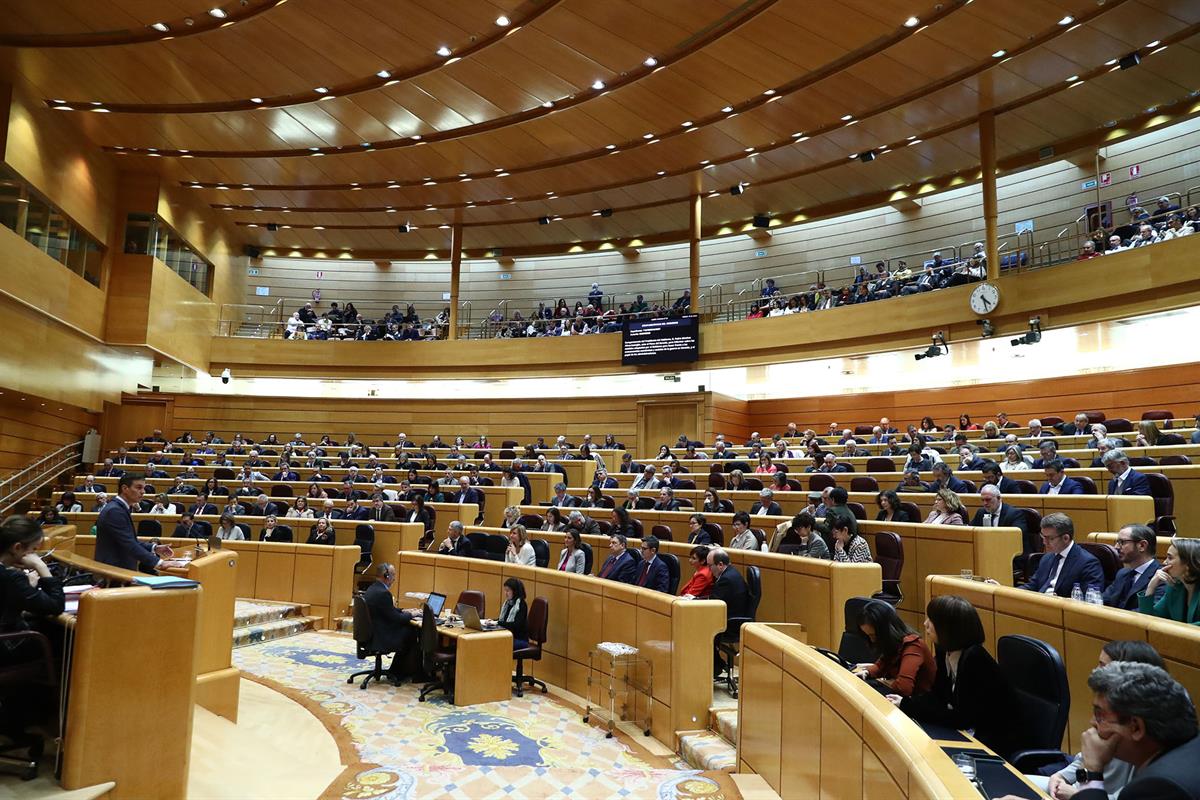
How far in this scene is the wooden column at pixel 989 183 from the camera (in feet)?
43.3

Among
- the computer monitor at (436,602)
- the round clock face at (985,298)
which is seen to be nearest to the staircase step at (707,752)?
the computer monitor at (436,602)

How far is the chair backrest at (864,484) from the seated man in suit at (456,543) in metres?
4.51

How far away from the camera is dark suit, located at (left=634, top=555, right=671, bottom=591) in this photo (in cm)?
666

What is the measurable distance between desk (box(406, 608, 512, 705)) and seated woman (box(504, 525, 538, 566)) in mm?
1495

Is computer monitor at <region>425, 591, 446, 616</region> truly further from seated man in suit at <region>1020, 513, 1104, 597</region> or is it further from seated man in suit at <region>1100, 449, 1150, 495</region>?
seated man in suit at <region>1100, 449, 1150, 495</region>

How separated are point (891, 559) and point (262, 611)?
21.9 feet

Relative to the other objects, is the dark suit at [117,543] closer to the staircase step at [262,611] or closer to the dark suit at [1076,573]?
the staircase step at [262,611]

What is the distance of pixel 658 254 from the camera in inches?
824

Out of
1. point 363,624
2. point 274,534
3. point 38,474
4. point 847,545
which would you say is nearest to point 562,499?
point 274,534

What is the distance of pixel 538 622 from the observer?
7.00m

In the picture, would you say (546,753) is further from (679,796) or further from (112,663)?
(112,663)

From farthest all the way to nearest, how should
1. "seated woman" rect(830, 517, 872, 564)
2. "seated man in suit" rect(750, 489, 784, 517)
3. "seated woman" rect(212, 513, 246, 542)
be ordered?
"seated woman" rect(212, 513, 246, 542), "seated man in suit" rect(750, 489, 784, 517), "seated woman" rect(830, 517, 872, 564)

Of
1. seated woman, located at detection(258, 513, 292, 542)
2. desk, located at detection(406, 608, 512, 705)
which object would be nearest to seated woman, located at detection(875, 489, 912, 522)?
desk, located at detection(406, 608, 512, 705)

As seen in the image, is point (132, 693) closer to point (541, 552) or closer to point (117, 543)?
point (117, 543)
